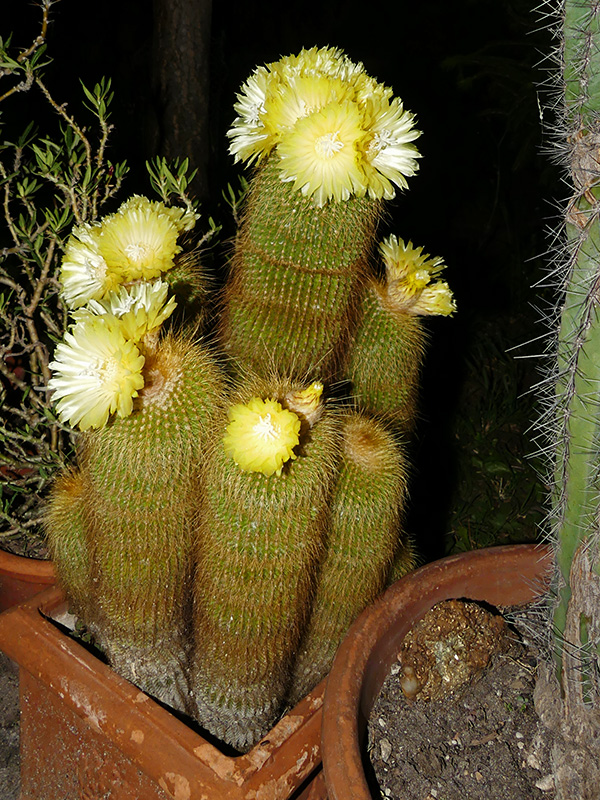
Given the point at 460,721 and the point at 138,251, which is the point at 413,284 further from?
the point at 460,721

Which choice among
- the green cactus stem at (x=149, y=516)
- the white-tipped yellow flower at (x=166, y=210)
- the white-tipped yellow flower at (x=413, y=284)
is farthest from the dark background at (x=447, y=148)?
the green cactus stem at (x=149, y=516)

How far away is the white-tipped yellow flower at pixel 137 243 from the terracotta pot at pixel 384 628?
21.8 inches

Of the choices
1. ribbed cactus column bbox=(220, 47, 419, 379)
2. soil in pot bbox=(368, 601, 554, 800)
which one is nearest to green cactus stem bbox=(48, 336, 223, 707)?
ribbed cactus column bbox=(220, 47, 419, 379)

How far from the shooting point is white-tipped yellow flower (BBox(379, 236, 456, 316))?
Result: 3.45 feet

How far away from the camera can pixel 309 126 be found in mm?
840

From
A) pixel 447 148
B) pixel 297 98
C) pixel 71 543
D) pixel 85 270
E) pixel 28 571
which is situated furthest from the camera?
pixel 447 148

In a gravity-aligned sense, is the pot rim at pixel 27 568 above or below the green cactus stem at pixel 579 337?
below

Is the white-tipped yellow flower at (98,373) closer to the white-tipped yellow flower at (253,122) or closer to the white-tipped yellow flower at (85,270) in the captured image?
the white-tipped yellow flower at (85,270)

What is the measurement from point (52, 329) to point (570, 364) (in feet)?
3.18

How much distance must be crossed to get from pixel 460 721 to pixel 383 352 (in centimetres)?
52

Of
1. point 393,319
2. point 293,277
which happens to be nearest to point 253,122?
point 293,277

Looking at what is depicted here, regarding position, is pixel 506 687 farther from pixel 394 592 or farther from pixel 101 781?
pixel 101 781

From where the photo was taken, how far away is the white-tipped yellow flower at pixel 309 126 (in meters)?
0.85

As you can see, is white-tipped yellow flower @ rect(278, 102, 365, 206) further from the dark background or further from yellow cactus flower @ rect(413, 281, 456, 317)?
the dark background
